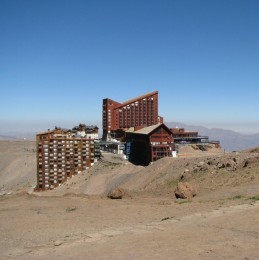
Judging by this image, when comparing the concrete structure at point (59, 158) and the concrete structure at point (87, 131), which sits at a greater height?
the concrete structure at point (87, 131)

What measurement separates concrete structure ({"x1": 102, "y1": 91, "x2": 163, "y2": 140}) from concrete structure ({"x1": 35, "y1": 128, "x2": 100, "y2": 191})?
118 feet

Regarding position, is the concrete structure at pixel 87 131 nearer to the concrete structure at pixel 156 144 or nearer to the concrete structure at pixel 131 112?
the concrete structure at pixel 131 112

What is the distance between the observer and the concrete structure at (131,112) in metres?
121

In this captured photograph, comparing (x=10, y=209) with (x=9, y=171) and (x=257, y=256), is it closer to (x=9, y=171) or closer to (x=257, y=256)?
(x=257, y=256)

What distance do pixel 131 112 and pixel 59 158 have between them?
146ft

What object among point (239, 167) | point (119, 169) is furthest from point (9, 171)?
point (239, 167)

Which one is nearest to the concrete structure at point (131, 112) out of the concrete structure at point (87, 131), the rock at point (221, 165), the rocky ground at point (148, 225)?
the concrete structure at point (87, 131)

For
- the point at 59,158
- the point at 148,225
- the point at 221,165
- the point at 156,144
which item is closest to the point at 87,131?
the point at 59,158

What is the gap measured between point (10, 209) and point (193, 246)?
1787 centimetres

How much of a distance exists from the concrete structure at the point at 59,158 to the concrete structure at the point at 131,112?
118 feet

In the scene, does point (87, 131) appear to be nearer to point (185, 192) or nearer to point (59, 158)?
point (59, 158)

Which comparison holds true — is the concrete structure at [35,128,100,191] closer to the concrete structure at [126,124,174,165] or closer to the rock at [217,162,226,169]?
the concrete structure at [126,124,174,165]

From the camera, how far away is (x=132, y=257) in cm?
1451

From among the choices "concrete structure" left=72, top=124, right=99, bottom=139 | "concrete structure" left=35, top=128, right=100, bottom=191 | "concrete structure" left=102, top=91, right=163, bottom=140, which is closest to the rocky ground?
"concrete structure" left=35, top=128, right=100, bottom=191
